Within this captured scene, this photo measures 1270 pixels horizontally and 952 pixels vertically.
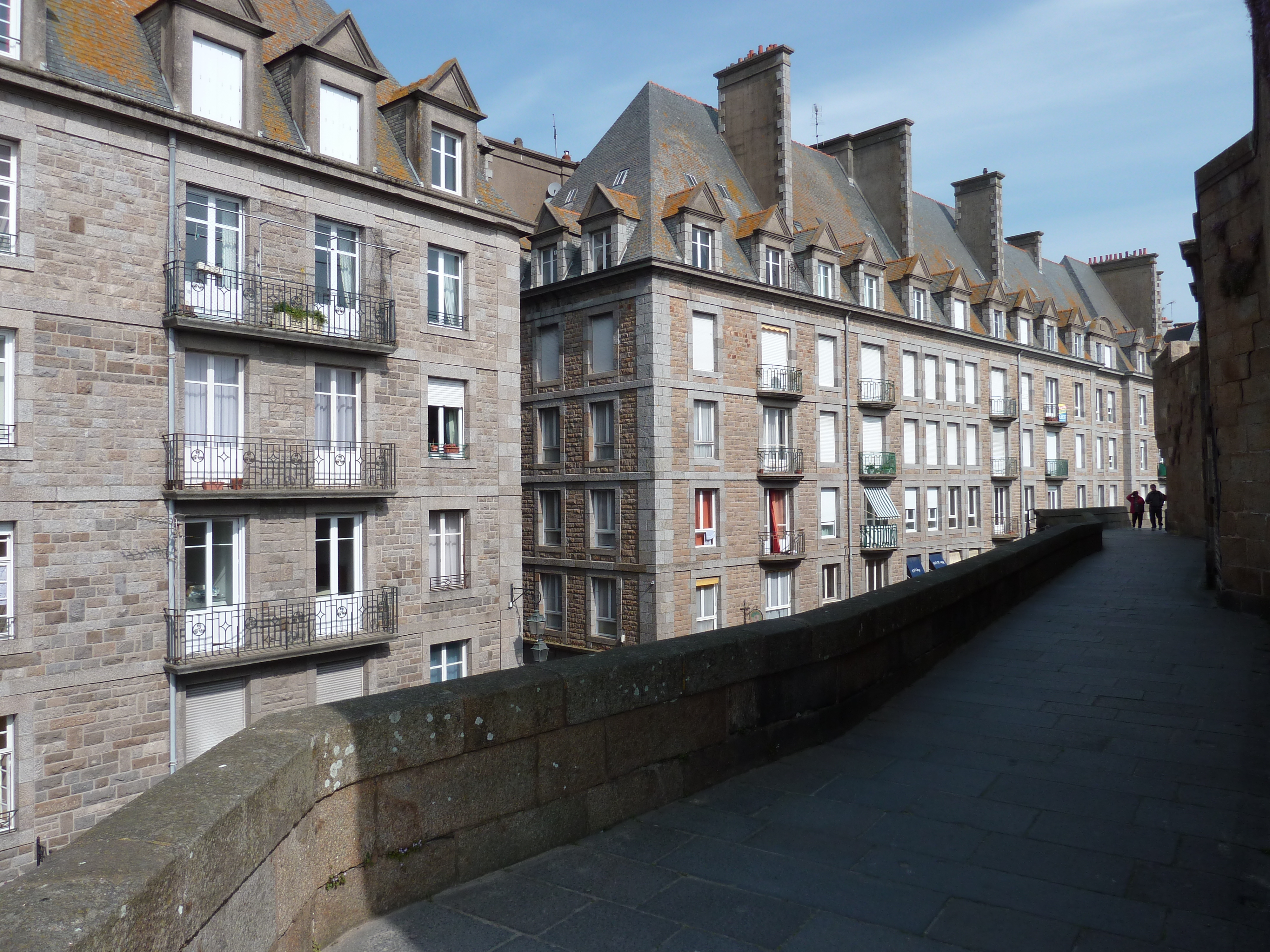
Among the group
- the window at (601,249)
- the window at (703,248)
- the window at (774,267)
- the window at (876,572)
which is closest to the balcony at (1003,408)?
the window at (876,572)

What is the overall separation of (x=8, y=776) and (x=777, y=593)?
2179 cm

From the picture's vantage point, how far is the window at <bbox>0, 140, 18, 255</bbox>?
43.1ft

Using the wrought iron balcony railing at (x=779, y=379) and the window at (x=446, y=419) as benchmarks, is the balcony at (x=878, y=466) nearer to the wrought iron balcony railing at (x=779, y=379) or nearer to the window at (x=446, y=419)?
the wrought iron balcony railing at (x=779, y=379)

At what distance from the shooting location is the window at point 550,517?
29.8 meters

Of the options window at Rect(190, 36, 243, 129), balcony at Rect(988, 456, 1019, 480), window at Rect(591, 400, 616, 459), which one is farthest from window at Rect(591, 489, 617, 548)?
balcony at Rect(988, 456, 1019, 480)

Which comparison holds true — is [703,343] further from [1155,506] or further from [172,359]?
[1155,506]

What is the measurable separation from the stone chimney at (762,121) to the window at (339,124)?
17.3m

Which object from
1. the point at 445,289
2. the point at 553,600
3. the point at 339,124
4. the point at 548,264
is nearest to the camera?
the point at 339,124

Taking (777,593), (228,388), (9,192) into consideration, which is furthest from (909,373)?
(9,192)

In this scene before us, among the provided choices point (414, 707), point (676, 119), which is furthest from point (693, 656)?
point (676, 119)

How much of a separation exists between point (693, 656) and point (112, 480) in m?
12.2

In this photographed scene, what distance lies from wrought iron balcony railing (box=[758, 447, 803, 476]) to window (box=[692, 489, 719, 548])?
2.07m

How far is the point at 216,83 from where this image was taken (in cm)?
1561

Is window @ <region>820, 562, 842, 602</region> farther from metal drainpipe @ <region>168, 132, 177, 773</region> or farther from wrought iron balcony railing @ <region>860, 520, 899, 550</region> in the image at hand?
metal drainpipe @ <region>168, 132, 177, 773</region>
